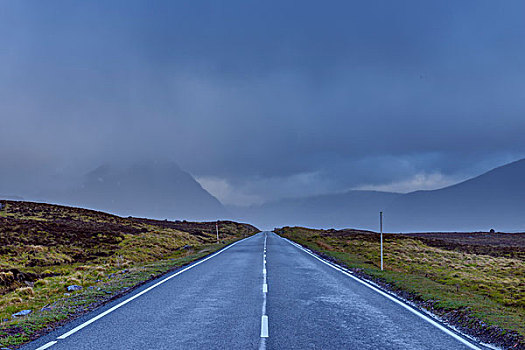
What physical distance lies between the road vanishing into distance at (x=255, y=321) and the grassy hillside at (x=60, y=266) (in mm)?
1192

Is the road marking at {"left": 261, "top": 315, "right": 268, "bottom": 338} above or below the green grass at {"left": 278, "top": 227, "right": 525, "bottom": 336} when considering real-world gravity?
above

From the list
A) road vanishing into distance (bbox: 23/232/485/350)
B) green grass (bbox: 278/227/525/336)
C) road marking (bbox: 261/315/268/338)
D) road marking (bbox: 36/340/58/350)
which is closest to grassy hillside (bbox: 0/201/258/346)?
road marking (bbox: 36/340/58/350)

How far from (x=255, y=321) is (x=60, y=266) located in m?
24.2

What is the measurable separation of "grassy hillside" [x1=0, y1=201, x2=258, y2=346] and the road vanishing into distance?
1192mm

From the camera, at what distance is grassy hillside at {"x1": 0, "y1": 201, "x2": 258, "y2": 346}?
10.3 metres

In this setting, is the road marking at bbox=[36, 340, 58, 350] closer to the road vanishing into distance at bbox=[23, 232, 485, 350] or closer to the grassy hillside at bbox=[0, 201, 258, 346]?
the road vanishing into distance at bbox=[23, 232, 485, 350]

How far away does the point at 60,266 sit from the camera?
87.5 ft

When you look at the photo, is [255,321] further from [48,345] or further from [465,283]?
[465,283]

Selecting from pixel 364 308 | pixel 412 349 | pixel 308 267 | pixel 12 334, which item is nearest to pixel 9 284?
pixel 12 334

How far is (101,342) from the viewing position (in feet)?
22.7

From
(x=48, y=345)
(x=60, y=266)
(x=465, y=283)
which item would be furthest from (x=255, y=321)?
(x=60, y=266)

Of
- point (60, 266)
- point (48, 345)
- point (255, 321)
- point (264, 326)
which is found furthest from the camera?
point (60, 266)

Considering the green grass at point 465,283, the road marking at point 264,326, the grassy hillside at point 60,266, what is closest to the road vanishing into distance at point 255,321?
the road marking at point 264,326

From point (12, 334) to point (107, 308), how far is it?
270 cm
